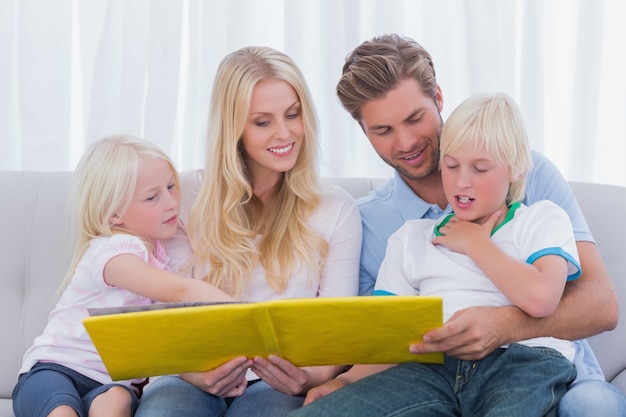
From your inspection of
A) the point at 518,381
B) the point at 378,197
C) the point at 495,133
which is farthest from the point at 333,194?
the point at 518,381

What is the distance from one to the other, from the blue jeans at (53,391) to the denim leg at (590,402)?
3.00 ft

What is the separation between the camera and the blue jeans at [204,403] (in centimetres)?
175

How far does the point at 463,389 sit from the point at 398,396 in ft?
0.46

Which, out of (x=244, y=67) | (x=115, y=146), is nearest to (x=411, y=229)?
(x=244, y=67)

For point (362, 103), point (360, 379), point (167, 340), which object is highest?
point (362, 103)

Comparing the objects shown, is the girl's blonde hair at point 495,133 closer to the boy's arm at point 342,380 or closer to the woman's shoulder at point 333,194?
the woman's shoulder at point 333,194

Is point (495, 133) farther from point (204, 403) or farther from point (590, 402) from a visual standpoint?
point (204, 403)

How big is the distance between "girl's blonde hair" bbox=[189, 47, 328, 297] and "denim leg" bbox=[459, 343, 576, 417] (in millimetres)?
538

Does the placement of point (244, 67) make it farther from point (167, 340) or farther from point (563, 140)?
point (563, 140)

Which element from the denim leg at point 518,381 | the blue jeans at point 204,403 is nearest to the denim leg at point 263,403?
the blue jeans at point 204,403

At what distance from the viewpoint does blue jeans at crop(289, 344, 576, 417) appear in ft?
5.16

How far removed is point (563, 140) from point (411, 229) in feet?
4.43

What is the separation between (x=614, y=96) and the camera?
121 inches

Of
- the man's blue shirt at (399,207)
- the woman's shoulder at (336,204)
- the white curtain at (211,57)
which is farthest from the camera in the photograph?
the white curtain at (211,57)
